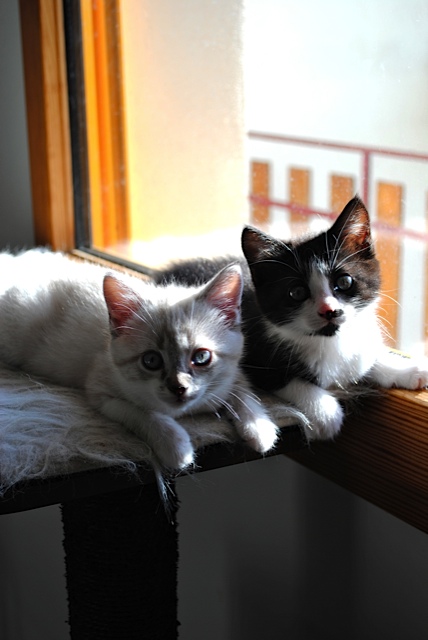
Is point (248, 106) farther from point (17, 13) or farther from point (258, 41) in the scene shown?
point (17, 13)

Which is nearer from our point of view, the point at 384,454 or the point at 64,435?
the point at 64,435

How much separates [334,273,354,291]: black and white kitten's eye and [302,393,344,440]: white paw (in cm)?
16

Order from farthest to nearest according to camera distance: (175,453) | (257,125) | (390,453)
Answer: (257,125) < (390,453) < (175,453)

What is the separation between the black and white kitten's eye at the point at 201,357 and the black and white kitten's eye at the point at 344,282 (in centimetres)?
21

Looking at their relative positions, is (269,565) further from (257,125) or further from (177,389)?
(257,125)

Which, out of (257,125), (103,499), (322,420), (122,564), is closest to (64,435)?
(103,499)

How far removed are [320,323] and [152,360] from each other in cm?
24

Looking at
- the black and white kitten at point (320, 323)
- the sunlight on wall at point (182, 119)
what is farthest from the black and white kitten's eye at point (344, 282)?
the sunlight on wall at point (182, 119)

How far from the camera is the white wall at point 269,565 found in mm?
1330

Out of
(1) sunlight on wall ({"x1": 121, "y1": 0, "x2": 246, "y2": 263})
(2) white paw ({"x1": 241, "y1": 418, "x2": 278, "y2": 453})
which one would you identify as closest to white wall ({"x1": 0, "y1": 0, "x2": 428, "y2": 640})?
(2) white paw ({"x1": 241, "y1": 418, "x2": 278, "y2": 453})

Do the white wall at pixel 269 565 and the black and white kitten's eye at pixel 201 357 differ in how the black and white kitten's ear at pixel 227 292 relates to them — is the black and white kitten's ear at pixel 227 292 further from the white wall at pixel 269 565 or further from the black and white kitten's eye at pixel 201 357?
the white wall at pixel 269 565

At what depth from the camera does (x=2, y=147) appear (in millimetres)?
2172

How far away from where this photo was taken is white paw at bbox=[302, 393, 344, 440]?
3.62 feet

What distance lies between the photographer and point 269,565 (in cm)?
157
